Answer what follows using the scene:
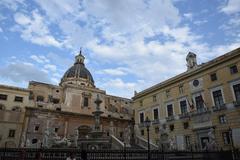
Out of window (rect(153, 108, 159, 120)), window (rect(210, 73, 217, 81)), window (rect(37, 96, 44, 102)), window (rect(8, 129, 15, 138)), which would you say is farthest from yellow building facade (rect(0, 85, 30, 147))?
window (rect(210, 73, 217, 81))

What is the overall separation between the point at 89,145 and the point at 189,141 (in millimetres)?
13488

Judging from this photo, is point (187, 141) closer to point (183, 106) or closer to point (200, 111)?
point (200, 111)

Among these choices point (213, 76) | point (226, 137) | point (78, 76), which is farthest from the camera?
point (78, 76)

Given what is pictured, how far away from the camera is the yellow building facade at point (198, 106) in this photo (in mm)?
23438

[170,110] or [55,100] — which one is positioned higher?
→ [55,100]

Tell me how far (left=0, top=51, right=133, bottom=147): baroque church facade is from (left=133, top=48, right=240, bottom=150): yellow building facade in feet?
21.6

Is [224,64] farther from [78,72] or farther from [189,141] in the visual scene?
[78,72]

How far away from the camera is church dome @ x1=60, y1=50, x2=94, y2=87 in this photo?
53.8 meters

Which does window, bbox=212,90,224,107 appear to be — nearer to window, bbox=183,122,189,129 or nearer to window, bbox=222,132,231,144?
window, bbox=222,132,231,144

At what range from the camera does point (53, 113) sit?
36.7 metres

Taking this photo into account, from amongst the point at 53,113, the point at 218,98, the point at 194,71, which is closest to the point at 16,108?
the point at 53,113

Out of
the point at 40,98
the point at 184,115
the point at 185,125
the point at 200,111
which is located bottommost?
Answer: the point at 185,125

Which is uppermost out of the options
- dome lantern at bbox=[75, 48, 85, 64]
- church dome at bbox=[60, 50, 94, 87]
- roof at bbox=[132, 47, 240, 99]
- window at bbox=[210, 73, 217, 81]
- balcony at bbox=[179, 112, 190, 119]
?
dome lantern at bbox=[75, 48, 85, 64]

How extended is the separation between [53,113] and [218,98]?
2675 centimetres
